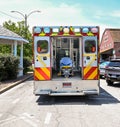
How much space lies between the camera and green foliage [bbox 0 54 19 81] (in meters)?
19.0

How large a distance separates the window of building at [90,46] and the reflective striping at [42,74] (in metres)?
1.77

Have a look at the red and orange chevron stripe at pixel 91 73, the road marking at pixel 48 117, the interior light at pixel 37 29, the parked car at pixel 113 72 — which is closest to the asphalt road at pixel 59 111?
the road marking at pixel 48 117

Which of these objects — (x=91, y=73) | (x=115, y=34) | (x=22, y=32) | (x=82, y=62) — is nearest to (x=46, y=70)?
(x=82, y=62)

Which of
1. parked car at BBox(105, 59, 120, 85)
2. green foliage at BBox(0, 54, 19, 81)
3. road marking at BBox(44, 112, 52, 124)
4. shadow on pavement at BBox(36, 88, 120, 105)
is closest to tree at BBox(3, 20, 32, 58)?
green foliage at BBox(0, 54, 19, 81)

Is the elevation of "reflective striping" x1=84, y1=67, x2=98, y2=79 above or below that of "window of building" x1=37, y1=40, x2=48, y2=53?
below

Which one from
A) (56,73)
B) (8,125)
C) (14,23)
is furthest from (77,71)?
(14,23)

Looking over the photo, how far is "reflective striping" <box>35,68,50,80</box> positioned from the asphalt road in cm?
95

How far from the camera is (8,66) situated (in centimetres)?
1978

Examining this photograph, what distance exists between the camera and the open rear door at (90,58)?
11586 mm

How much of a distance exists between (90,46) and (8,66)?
9.46 m

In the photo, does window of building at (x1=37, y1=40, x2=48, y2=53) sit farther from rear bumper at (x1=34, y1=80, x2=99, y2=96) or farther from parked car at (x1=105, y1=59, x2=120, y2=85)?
parked car at (x1=105, y1=59, x2=120, y2=85)

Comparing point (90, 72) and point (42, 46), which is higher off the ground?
point (42, 46)

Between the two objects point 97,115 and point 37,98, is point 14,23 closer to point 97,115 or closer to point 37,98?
point 37,98

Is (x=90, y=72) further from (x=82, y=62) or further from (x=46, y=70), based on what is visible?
(x=46, y=70)
